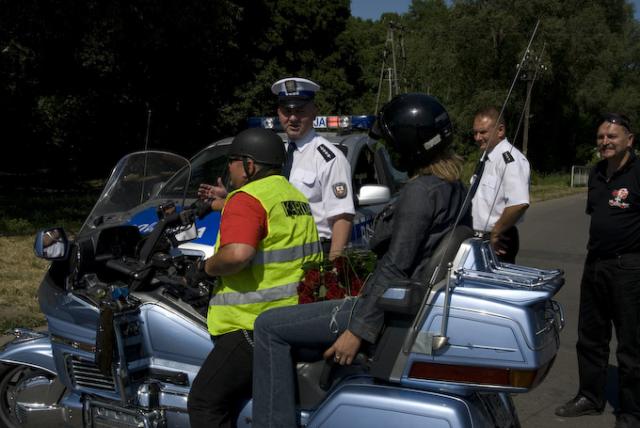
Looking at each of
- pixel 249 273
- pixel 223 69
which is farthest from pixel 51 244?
pixel 223 69

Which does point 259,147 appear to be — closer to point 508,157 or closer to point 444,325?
point 444,325

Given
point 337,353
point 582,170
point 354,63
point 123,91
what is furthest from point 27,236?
point 582,170

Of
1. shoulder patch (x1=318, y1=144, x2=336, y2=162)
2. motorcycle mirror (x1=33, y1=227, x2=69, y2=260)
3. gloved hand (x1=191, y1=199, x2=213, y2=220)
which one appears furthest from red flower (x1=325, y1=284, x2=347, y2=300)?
shoulder patch (x1=318, y1=144, x2=336, y2=162)

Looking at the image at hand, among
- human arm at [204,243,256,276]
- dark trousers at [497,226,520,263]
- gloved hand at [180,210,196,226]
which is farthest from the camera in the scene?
dark trousers at [497,226,520,263]

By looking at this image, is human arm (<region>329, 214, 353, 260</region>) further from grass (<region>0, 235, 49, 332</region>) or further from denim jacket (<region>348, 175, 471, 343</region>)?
grass (<region>0, 235, 49, 332</region>)

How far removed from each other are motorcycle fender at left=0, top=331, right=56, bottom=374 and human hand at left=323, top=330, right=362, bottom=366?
1.82 m

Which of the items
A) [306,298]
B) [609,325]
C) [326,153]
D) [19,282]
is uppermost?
[326,153]

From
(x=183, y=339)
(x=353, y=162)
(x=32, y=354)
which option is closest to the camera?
(x=183, y=339)

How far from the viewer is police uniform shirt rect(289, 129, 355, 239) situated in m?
4.68

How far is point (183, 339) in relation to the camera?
334 cm

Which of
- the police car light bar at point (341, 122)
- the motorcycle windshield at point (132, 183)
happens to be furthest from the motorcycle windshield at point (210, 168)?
the motorcycle windshield at point (132, 183)

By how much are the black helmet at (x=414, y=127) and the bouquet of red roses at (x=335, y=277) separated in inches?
18.6

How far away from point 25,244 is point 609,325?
307 inches

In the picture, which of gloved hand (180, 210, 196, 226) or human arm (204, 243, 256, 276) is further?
gloved hand (180, 210, 196, 226)
